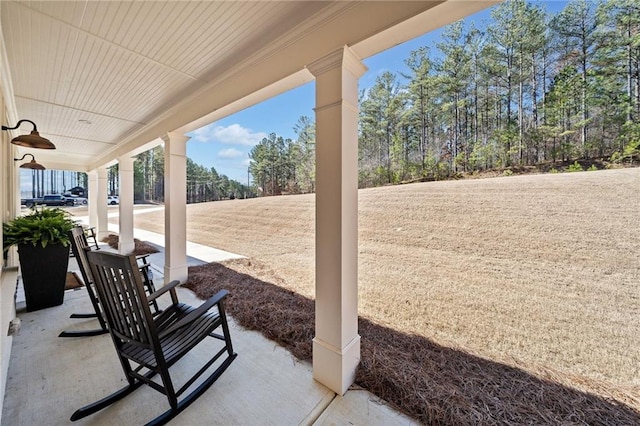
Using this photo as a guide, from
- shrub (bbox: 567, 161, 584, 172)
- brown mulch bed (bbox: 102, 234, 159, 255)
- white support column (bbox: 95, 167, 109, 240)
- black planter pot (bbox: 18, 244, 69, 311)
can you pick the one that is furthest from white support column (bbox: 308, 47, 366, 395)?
shrub (bbox: 567, 161, 584, 172)

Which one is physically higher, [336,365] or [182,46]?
[182,46]

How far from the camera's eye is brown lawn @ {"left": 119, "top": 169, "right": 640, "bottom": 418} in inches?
Result: 91.8

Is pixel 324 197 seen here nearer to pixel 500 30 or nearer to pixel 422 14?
pixel 422 14

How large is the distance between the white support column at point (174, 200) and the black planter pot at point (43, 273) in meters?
1.09

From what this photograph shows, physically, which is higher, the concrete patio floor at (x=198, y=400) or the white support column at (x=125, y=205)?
the white support column at (x=125, y=205)

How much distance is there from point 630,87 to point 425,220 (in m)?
4.94

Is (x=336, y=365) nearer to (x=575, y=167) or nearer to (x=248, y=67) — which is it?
(x=248, y=67)

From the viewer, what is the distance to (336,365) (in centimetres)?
161

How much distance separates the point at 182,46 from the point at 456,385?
338cm

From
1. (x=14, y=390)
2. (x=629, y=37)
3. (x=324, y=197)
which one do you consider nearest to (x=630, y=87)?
(x=629, y=37)

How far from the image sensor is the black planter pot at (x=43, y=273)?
8.95 feet

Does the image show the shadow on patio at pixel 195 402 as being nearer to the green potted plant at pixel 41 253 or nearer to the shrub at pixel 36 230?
the green potted plant at pixel 41 253

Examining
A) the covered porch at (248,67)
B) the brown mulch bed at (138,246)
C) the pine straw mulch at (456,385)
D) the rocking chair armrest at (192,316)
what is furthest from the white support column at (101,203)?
the rocking chair armrest at (192,316)

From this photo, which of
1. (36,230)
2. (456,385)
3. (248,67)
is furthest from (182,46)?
(456,385)
